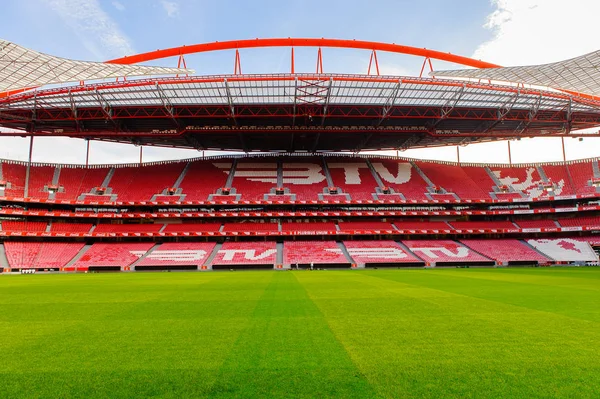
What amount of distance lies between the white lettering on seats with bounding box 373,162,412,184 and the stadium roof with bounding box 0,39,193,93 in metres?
31.6

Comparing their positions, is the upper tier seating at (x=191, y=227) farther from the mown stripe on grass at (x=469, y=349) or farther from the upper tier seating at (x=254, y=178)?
the mown stripe on grass at (x=469, y=349)

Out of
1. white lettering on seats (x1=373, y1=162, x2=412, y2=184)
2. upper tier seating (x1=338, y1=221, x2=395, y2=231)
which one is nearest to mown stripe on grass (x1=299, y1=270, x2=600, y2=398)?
upper tier seating (x1=338, y1=221, x2=395, y2=231)

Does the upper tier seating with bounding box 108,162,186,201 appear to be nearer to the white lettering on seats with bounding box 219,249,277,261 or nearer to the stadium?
the stadium

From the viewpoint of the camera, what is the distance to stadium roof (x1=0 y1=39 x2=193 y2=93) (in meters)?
29.4

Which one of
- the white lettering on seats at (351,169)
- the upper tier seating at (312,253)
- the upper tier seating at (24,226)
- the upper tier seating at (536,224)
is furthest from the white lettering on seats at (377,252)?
the upper tier seating at (24,226)

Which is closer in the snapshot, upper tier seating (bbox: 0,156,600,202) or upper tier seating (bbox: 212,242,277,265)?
upper tier seating (bbox: 212,242,277,265)

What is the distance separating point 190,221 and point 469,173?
4285 cm

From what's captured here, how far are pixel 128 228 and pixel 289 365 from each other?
46.2 meters

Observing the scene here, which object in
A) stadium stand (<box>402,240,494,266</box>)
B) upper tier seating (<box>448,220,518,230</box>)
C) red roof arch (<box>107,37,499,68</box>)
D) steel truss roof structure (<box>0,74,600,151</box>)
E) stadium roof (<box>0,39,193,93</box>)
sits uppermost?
red roof arch (<box>107,37,499,68</box>)

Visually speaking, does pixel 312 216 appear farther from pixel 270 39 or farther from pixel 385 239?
pixel 270 39

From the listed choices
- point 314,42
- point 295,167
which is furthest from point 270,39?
point 295,167

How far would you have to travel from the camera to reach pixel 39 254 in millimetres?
40844

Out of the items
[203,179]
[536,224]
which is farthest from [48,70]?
[536,224]

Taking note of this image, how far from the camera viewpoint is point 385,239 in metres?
46.9
